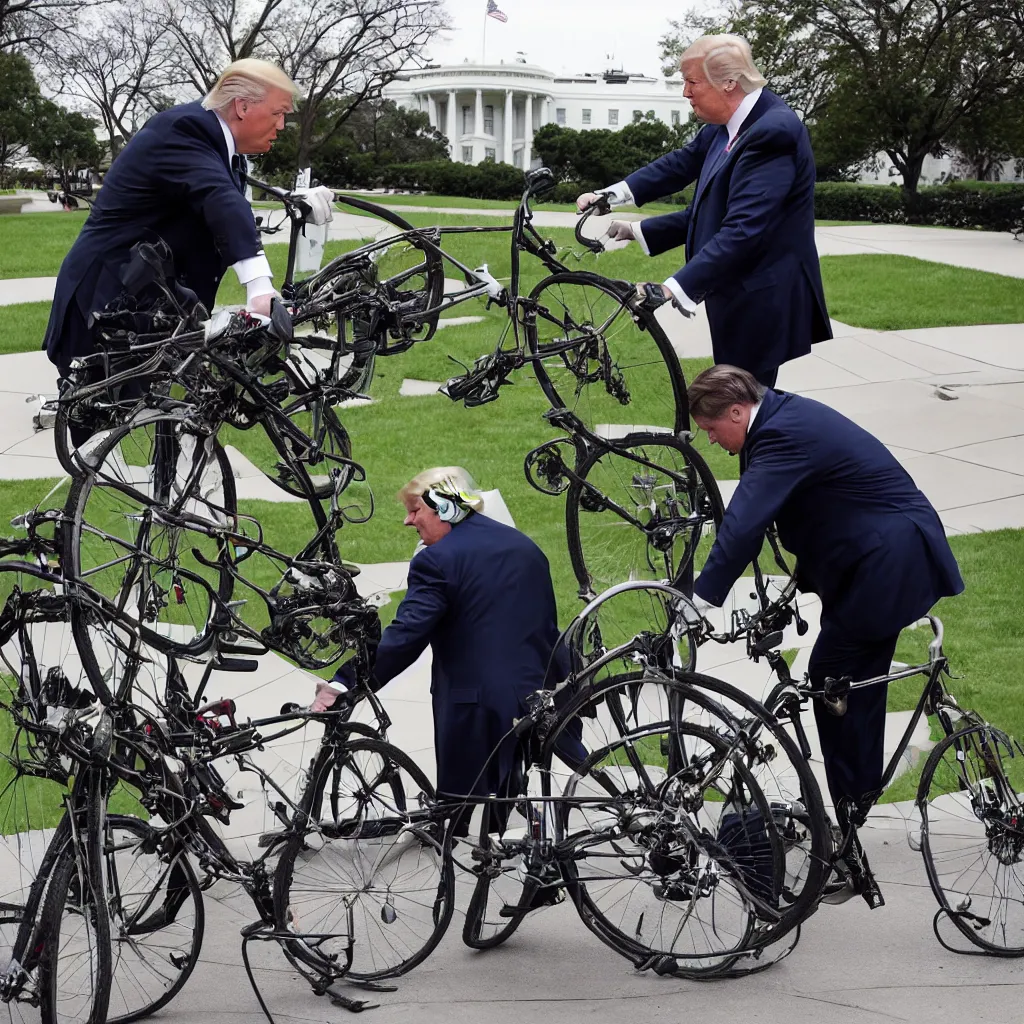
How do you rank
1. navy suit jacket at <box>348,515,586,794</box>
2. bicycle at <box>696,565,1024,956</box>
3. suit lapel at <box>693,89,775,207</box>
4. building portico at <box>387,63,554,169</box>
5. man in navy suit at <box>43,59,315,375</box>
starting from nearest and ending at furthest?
bicycle at <box>696,565,1024,956</box>
man in navy suit at <box>43,59,315,375</box>
navy suit jacket at <box>348,515,586,794</box>
suit lapel at <box>693,89,775,207</box>
building portico at <box>387,63,554,169</box>

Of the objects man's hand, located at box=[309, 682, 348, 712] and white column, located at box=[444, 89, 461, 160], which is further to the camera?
white column, located at box=[444, 89, 461, 160]

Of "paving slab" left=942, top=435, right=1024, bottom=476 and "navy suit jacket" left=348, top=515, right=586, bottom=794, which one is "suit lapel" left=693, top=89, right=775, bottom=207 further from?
"paving slab" left=942, top=435, right=1024, bottom=476

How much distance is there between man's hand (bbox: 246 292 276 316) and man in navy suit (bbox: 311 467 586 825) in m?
1.02

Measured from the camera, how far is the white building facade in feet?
270

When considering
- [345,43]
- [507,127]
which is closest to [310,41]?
[345,43]

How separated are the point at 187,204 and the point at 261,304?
67 centimetres

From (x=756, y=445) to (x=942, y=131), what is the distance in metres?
28.5

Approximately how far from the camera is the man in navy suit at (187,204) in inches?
176

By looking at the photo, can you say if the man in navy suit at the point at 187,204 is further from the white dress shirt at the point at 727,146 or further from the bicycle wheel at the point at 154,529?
the white dress shirt at the point at 727,146

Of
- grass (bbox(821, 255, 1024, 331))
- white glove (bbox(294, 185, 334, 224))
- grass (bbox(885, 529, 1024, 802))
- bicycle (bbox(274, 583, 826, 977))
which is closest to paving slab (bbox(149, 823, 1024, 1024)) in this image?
bicycle (bbox(274, 583, 826, 977))

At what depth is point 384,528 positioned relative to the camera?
9.06 metres

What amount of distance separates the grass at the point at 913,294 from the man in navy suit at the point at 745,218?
10179 millimetres

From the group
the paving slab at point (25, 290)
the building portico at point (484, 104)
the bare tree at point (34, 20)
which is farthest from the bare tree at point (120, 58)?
the building portico at point (484, 104)

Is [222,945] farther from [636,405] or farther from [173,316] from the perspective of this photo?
[636,405]
